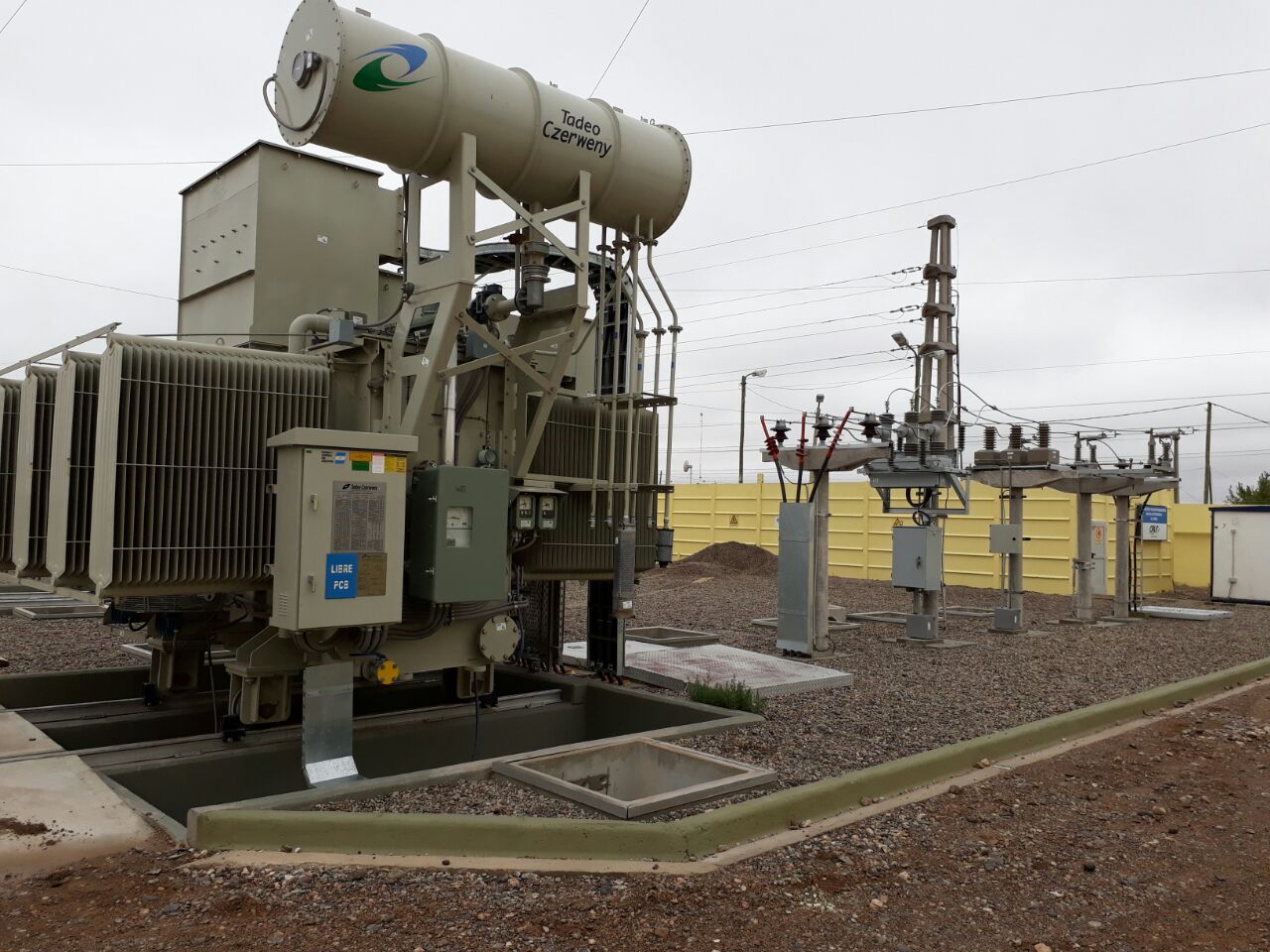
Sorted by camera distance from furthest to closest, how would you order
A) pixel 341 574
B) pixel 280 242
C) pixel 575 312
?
pixel 280 242 < pixel 575 312 < pixel 341 574

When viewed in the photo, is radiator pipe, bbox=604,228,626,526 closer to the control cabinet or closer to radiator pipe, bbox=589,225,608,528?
radiator pipe, bbox=589,225,608,528

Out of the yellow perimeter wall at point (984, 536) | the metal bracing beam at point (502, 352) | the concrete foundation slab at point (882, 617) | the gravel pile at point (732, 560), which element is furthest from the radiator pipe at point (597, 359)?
the gravel pile at point (732, 560)

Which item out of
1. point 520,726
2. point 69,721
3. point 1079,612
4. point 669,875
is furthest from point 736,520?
point 669,875

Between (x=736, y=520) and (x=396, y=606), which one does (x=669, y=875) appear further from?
(x=736, y=520)

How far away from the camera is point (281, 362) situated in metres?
6.05

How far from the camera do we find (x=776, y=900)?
4004 mm

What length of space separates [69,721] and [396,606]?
10.8 feet

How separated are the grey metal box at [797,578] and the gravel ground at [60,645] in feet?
22.2

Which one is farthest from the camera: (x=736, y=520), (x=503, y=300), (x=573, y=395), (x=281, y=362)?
(x=736, y=520)

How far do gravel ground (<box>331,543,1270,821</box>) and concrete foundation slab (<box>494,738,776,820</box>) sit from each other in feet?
0.26

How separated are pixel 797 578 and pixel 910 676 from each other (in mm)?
1930

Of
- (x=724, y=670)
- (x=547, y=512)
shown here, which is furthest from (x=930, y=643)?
(x=547, y=512)

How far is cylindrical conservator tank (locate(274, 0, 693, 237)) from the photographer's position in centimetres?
596

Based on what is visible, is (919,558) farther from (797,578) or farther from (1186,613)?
(1186,613)
